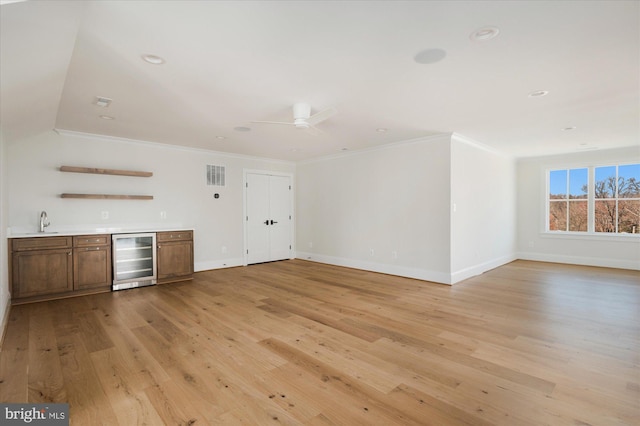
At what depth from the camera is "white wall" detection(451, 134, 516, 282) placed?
17.3 feet

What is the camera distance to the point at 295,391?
216 cm

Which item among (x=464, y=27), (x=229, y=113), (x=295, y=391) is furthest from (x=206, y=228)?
(x=464, y=27)

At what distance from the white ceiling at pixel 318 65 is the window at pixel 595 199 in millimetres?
2510

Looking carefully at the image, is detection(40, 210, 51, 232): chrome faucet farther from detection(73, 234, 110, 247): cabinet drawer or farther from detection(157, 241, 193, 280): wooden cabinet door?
detection(157, 241, 193, 280): wooden cabinet door

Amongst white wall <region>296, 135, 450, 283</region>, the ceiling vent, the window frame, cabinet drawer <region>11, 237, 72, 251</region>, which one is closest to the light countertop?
cabinet drawer <region>11, 237, 72, 251</region>

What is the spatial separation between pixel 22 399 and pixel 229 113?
3.29 metres

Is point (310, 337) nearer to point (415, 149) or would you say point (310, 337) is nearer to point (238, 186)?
point (415, 149)

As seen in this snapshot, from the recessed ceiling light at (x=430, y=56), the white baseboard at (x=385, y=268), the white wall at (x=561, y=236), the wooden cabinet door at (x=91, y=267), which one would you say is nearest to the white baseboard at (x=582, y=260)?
the white wall at (x=561, y=236)

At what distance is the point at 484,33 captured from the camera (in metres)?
2.21

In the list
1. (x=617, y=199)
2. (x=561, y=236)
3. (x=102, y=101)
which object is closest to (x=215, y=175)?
(x=102, y=101)

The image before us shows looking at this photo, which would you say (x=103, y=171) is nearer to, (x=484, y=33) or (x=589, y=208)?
(x=484, y=33)

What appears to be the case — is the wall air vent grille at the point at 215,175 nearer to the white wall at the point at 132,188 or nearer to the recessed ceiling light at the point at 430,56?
the white wall at the point at 132,188

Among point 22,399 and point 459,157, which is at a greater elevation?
point 459,157

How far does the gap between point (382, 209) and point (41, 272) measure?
5457 millimetres
